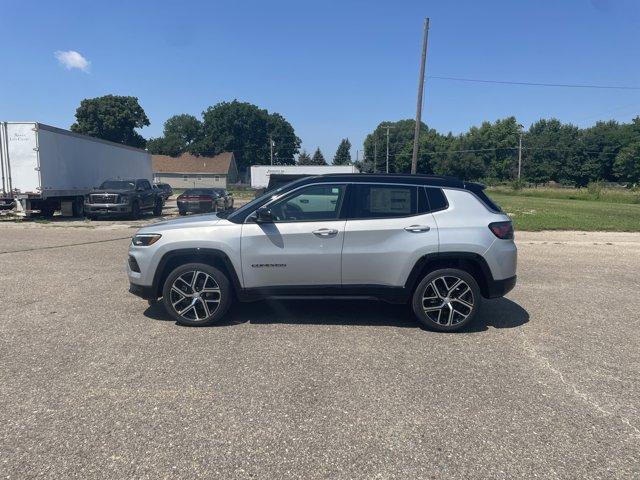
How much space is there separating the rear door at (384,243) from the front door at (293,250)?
0.46 feet

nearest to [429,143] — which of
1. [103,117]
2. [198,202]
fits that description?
[103,117]

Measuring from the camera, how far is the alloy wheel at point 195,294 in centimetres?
525

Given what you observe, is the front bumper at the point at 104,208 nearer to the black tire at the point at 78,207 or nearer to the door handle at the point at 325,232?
the black tire at the point at 78,207

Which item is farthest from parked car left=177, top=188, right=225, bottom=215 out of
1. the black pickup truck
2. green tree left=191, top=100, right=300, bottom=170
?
green tree left=191, top=100, right=300, bottom=170

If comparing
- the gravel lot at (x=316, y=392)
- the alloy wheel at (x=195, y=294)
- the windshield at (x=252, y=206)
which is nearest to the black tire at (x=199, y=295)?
the alloy wheel at (x=195, y=294)

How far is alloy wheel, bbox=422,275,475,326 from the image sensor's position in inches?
204

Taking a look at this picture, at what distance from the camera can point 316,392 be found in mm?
3744

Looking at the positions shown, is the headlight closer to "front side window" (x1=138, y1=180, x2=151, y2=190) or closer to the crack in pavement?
the crack in pavement

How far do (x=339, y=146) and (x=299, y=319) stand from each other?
125 metres

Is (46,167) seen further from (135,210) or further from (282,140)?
(282,140)

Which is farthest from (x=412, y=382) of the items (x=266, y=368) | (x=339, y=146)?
(x=339, y=146)

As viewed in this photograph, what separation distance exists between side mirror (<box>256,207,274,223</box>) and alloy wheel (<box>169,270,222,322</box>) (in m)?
0.86

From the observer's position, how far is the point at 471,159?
95562 millimetres

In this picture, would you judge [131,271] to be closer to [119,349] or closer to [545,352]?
[119,349]
